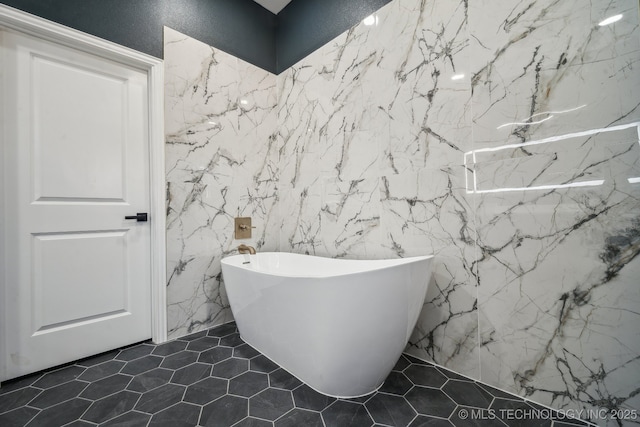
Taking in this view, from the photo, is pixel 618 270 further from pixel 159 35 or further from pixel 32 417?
pixel 159 35

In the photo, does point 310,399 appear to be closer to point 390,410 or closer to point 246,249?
point 390,410

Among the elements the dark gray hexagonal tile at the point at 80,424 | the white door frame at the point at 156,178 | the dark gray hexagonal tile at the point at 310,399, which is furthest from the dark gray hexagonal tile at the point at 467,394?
the white door frame at the point at 156,178

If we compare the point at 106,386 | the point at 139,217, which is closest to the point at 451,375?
the point at 106,386

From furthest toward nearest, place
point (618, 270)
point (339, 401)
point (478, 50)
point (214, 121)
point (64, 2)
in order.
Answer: point (214, 121) → point (64, 2) → point (478, 50) → point (339, 401) → point (618, 270)

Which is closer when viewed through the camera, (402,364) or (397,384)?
(397,384)

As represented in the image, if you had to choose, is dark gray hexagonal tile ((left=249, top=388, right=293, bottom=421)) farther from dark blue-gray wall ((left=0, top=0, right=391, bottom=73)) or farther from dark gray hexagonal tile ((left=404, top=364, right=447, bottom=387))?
dark blue-gray wall ((left=0, top=0, right=391, bottom=73))

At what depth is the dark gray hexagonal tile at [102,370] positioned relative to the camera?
132 cm

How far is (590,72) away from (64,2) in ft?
8.28

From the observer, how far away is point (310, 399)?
3.66 ft

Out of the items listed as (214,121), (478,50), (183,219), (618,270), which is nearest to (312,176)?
(214,121)

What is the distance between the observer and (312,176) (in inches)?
83.4

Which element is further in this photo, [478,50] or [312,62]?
[312,62]

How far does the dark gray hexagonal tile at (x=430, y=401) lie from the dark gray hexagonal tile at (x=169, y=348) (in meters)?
1.32

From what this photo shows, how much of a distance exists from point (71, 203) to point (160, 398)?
3.78 ft
